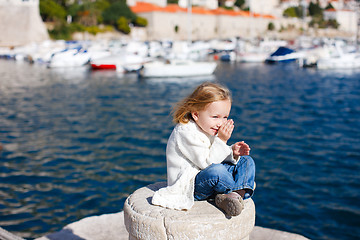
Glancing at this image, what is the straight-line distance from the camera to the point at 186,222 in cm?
284

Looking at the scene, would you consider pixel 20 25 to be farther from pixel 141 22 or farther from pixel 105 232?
pixel 105 232

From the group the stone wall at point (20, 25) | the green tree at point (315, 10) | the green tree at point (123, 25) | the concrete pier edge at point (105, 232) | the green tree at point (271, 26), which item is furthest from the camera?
the green tree at point (315, 10)

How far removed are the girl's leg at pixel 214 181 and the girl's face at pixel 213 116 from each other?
30cm

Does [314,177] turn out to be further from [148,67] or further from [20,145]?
[148,67]

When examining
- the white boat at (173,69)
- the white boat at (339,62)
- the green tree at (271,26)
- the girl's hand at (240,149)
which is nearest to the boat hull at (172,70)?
the white boat at (173,69)

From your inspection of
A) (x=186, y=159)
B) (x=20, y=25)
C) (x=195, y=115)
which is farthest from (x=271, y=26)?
(x=186, y=159)

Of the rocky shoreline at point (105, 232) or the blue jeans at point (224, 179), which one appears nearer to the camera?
the blue jeans at point (224, 179)

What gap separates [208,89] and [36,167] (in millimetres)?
6834

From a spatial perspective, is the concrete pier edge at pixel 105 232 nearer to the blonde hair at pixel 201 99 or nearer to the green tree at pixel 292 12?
the blonde hair at pixel 201 99

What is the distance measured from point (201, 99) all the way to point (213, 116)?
6.5 inches

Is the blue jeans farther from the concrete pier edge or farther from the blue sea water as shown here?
the blue sea water

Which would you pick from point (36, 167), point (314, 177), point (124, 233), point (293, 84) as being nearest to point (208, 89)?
point (124, 233)

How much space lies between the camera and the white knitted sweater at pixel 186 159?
3118 millimetres

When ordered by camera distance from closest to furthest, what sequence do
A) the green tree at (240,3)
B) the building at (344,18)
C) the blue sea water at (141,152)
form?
the blue sea water at (141,152), the green tree at (240,3), the building at (344,18)
